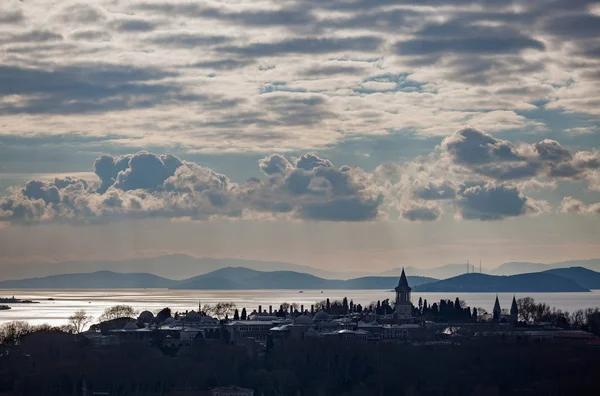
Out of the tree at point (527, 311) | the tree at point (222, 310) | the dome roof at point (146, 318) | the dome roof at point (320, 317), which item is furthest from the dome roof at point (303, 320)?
the tree at point (222, 310)

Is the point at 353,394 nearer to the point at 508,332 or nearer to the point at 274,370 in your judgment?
the point at 274,370

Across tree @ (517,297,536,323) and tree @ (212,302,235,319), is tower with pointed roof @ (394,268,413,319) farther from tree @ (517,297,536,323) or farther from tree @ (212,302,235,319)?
tree @ (212,302,235,319)

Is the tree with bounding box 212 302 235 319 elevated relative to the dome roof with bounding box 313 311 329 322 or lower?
elevated

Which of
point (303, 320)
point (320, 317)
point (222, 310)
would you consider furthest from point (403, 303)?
point (222, 310)

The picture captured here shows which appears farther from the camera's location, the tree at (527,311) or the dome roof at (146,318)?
the tree at (527,311)

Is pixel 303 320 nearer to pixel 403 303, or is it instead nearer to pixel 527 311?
pixel 403 303

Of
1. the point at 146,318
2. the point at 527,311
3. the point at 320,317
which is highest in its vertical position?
the point at 527,311

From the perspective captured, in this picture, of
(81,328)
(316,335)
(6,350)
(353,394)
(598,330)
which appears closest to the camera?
(353,394)

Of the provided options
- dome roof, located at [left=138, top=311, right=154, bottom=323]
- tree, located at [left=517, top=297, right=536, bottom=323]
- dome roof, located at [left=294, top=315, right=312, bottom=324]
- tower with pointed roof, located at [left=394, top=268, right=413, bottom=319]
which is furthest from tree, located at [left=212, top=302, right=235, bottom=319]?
tree, located at [left=517, top=297, right=536, bottom=323]

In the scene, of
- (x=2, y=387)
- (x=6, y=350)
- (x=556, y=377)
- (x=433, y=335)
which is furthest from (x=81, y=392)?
(x=433, y=335)

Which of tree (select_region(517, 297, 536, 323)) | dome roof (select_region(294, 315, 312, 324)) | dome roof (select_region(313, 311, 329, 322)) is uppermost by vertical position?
tree (select_region(517, 297, 536, 323))

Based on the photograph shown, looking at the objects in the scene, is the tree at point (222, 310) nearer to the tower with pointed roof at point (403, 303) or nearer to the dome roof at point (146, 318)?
the dome roof at point (146, 318)
